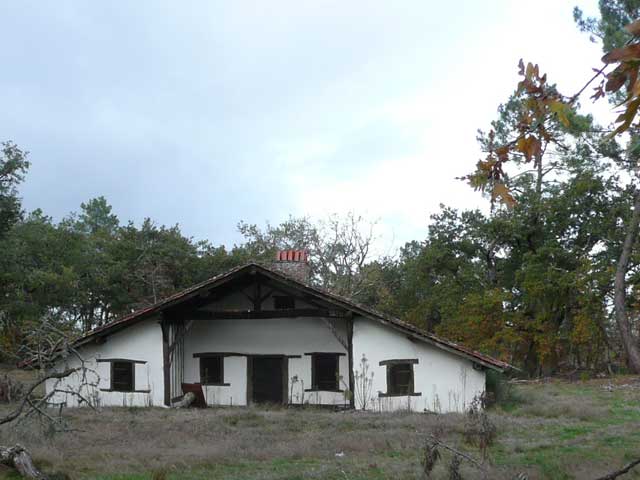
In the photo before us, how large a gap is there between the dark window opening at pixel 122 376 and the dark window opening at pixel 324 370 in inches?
207

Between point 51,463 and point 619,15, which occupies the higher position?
point 619,15

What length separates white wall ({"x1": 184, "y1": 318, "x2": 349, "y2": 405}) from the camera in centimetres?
1964

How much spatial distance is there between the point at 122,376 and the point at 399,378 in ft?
26.3

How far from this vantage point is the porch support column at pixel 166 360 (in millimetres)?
18875

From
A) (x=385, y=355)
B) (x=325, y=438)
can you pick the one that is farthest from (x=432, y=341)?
(x=325, y=438)

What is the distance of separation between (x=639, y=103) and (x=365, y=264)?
41863mm

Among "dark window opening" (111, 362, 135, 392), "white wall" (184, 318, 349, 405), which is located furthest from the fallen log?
"white wall" (184, 318, 349, 405)

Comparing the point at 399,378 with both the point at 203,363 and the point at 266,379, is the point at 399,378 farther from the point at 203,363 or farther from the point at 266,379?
the point at 203,363

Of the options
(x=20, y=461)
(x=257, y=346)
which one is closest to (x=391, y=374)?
(x=257, y=346)

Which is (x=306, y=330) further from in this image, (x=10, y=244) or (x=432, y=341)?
(x=10, y=244)

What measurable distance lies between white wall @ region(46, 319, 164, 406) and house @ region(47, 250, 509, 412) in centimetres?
3

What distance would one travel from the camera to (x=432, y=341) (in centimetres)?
1747

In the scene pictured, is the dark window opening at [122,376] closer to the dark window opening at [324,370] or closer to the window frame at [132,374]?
the window frame at [132,374]

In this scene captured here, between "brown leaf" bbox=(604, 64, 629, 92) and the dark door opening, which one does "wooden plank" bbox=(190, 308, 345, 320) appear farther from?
"brown leaf" bbox=(604, 64, 629, 92)
